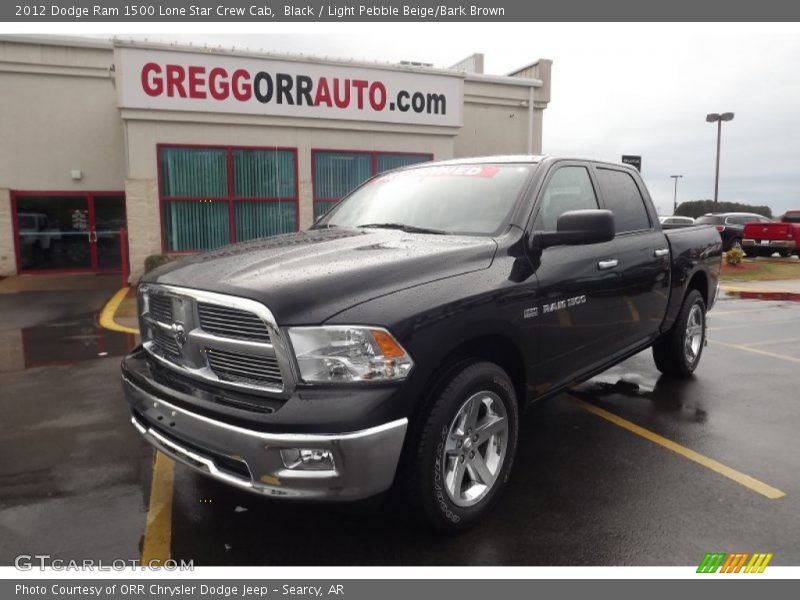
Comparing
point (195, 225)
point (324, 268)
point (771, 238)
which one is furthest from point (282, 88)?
point (771, 238)

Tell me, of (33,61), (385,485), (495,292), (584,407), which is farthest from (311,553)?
(33,61)

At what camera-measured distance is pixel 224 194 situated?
Answer: 46.3ft

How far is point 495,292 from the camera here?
126 inches

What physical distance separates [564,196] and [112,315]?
26.4ft

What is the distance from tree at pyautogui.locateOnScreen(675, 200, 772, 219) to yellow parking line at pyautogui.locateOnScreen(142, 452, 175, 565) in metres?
53.1

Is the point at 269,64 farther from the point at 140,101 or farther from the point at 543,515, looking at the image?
the point at 543,515

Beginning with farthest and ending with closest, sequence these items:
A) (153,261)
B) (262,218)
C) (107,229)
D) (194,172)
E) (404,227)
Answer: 1. (107,229)
2. (262,218)
3. (194,172)
4. (153,261)
5. (404,227)

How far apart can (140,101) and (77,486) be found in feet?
35.9

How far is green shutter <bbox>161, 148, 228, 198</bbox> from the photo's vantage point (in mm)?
13461

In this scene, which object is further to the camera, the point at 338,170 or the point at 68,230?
the point at 68,230

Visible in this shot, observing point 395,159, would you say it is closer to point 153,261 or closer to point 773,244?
point 153,261

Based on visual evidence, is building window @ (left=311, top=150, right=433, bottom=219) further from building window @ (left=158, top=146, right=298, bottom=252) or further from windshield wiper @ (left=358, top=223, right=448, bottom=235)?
windshield wiper @ (left=358, top=223, right=448, bottom=235)

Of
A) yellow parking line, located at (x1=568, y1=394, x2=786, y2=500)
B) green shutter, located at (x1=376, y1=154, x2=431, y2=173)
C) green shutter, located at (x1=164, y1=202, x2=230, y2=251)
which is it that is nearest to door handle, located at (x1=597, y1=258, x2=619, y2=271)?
yellow parking line, located at (x1=568, y1=394, x2=786, y2=500)

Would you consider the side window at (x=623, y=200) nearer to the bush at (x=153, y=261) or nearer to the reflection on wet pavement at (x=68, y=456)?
the reflection on wet pavement at (x=68, y=456)
